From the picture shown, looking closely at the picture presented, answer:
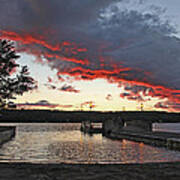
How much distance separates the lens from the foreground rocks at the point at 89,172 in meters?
9.65

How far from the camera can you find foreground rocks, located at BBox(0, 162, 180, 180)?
9.65 meters

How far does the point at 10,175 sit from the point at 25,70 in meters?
31.2

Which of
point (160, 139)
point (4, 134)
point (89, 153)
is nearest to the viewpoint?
point (89, 153)

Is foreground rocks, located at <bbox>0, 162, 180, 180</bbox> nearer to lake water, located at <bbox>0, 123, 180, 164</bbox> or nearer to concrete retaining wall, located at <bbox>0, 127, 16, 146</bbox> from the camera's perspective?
lake water, located at <bbox>0, 123, 180, 164</bbox>

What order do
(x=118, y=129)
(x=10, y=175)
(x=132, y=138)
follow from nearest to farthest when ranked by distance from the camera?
(x=10, y=175), (x=132, y=138), (x=118, y=129)

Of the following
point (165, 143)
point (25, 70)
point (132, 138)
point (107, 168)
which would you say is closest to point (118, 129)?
point (132, 138)

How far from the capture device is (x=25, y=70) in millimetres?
39406

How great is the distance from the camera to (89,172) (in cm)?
1048

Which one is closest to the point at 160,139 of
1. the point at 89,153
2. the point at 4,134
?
the point at 89,153

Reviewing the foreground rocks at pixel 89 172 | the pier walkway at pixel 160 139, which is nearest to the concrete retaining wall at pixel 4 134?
the pier walkway at pixel 160 139

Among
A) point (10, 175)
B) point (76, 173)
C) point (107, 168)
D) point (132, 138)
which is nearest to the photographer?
point (10, 175)

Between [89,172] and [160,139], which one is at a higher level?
[89,172]

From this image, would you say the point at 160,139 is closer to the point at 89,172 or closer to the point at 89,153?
the point at 89,153

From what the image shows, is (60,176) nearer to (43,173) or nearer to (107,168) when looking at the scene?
(43,173)
